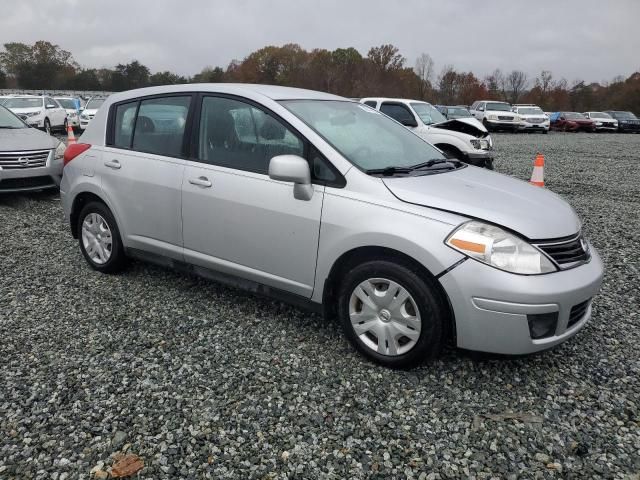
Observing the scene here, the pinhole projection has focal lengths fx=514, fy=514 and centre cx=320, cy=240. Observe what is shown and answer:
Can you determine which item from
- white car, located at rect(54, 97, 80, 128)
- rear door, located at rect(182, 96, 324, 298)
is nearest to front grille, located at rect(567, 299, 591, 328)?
rear door, located at rect(182, 96, 324, 298)

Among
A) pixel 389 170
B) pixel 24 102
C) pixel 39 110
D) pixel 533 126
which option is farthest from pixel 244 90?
pixel 533 126

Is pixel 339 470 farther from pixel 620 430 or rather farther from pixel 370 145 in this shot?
pixel 370 145

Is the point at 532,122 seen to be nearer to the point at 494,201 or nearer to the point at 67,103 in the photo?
the point at 67,103

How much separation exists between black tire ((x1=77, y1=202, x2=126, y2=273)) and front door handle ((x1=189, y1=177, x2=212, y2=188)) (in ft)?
3.61

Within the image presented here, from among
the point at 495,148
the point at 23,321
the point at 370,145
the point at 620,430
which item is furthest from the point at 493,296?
the point at 495,148

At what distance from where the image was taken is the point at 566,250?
3027mm

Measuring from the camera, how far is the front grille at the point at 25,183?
762 cm

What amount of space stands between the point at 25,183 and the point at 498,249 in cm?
740

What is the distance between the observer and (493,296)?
2.76m

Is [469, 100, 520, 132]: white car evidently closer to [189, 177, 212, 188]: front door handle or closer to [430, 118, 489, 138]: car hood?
[430, 118, 489, 138]: car hood

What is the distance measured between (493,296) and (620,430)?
3.06 ft

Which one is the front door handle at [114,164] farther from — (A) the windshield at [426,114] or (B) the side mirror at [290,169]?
(A) the windshield at [426,114]

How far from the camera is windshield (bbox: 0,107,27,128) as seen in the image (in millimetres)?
8680

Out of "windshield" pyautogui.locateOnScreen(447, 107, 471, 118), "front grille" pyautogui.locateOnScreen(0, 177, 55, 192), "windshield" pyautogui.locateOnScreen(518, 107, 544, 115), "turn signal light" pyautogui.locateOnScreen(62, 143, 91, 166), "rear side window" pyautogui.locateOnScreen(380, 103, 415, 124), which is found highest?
"windshield" pyautogui.locateOnScreen(518, 107, 544, 115)
